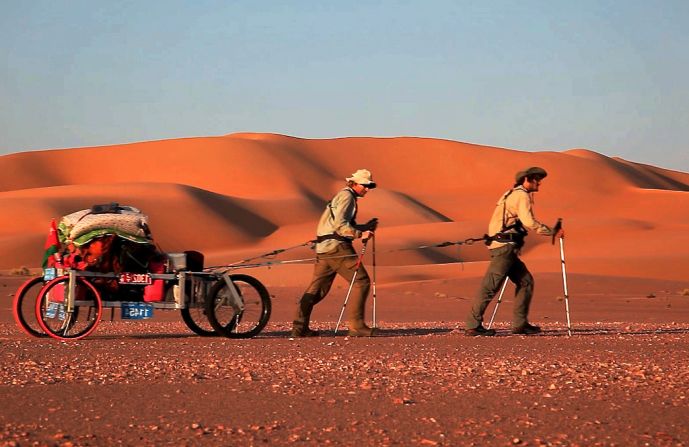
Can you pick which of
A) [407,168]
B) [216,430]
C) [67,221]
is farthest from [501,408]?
[407,168]

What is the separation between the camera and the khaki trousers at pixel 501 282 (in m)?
14.2

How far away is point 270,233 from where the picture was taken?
8331cm

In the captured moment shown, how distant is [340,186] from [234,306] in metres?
100

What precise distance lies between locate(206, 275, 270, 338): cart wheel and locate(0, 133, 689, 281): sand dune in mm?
26855

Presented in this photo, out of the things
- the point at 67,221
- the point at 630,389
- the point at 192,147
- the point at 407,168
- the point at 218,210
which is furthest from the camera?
the point at 407,168

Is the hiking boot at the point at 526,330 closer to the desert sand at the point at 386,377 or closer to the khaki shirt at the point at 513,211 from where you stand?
the desert sand at the point at 386,377

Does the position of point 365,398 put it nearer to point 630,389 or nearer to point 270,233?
point 630,389

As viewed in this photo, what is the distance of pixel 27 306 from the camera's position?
1447cm

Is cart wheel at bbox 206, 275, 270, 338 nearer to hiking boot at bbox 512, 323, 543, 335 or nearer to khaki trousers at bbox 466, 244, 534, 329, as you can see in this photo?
khaki trousers at bbox 466, 244, 534, 329

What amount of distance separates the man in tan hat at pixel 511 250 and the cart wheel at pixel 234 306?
2.48m

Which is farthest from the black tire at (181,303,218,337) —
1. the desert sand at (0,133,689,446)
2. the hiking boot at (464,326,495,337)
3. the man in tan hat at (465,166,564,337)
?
the man in tan hat at (465,166,564,337)

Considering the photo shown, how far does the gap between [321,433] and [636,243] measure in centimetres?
5806

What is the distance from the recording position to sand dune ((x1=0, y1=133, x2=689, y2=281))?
61672 mm

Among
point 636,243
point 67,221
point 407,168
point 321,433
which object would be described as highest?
point 407,168
